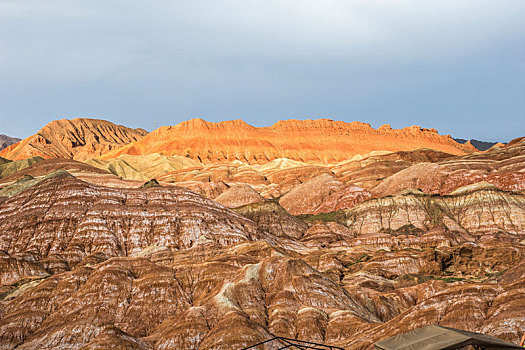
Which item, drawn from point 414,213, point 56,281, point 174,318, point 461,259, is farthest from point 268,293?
point 414,213

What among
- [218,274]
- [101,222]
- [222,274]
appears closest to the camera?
[218,274]

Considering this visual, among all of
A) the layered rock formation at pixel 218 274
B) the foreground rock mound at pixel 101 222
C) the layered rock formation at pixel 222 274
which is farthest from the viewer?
the foreground rock mound at pixel 101 222

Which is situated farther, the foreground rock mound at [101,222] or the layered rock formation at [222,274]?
the foreground rock mound at [101,222]

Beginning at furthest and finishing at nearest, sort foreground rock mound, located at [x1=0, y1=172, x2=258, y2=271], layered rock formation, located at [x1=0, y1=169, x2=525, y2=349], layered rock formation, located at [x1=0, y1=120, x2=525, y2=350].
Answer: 1. foreground rock mound, located at [x1=0, y1=172, x2=258, y2=271]
2. layered rock formation, located at [x1=0, y1=169, x2=525, y2=349]
3. layered rock formation, located at [x1=0, y1=120, x2=525, y2=350]

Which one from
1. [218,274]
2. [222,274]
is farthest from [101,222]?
[222,274]

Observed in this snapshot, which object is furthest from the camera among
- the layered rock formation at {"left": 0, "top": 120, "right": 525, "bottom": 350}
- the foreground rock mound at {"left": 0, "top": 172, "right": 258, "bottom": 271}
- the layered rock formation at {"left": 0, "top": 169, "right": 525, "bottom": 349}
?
the foreground rock mound at {"left": 0, "top": 172, "right": 258, "bottom": 271}

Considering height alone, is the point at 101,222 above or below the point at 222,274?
above

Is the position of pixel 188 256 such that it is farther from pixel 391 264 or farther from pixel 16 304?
pixel 391 264

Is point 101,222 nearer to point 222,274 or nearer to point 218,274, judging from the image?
point 218,274

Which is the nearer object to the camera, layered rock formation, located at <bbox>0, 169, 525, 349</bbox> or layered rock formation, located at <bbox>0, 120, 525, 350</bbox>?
layered rock formation, located at <bbox>0, 120, 525, 350</bbox>

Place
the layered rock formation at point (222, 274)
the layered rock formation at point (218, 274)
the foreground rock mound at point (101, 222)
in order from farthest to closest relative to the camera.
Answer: the foreground rock mound at point (101, 222)
the layered rock formation at point (218, 274)
the layered rock formation at point (222, 274)

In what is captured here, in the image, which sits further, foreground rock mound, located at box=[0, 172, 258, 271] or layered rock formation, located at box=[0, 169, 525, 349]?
foreground rock mound, located at box=[0, 172, 258, 271]

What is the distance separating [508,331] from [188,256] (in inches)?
2510

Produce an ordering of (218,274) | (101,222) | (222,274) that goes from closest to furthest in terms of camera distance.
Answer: (218,274) → (222,274) → (101,222)
